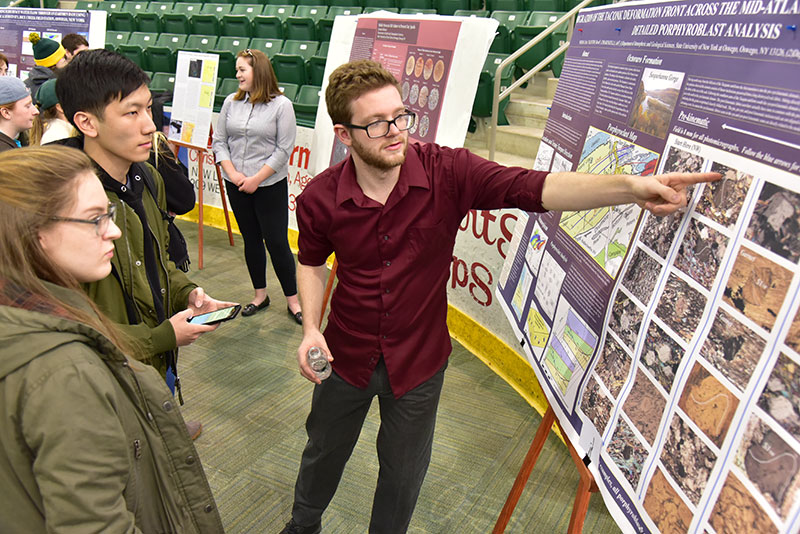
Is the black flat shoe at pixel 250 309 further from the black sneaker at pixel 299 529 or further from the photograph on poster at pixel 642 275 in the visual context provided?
the photograph on poster at pixel 642 275

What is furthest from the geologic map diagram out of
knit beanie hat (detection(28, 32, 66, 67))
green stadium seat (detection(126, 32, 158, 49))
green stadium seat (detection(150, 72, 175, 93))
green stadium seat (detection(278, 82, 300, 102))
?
green stadium seat (detection(126, 32, 158, 49))

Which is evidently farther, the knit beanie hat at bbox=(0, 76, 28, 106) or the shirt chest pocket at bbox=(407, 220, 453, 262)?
the knit beanie hat at bbox=(0, 76, 28, 106)

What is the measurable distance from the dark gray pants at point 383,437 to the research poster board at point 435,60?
1522 millimetres

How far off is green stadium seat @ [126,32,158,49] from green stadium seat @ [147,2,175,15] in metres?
0.78

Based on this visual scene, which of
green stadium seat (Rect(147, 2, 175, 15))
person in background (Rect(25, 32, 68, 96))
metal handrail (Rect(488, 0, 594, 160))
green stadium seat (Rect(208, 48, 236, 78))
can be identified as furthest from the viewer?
green stadium seat (Rect(147, 2, 175, 15))

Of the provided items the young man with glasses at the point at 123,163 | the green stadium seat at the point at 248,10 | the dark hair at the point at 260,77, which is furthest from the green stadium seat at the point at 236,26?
the young man with glasses at the point at 123,163

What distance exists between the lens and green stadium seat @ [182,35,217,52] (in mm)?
7086

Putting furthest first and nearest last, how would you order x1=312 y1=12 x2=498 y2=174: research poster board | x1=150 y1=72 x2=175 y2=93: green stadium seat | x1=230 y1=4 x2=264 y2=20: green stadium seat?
x1=230 y1=4 x2=264 y2=20: green stadium seat → x1=150 y1=72 x2=175 y2=93: green stadium seat → x1=312 y1=12 x2=498 y2=174: research poster board

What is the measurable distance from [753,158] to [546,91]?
16.2 ft

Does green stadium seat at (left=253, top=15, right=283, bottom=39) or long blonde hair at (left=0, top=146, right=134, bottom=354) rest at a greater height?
green stadium seat at (left=253, top=15, right=283, bottom=39)

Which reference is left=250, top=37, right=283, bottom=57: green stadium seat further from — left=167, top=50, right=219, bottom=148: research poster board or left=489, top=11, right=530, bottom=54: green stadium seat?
left=489, top=11, right=530, bottom=54: green stadium seat

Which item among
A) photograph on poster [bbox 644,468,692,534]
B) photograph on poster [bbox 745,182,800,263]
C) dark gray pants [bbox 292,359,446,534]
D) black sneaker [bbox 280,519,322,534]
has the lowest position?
black sneaker [bbox 280,519,322,534]

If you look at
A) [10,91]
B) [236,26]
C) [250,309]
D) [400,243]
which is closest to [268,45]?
[236,26]

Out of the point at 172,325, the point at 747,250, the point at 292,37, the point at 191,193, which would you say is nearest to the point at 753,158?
the point at 747,250
